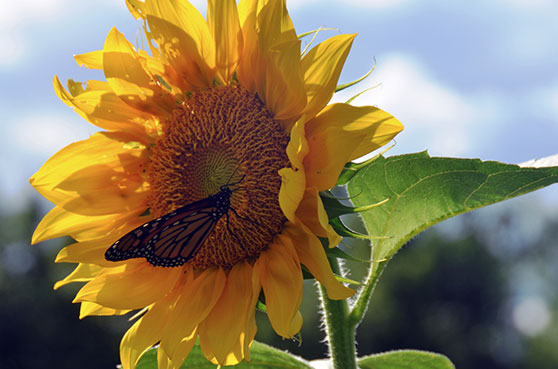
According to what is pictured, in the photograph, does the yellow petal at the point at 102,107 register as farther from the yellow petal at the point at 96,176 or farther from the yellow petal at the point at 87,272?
the yellow petal at the point at 87,272

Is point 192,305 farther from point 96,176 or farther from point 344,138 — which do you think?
point 344,138

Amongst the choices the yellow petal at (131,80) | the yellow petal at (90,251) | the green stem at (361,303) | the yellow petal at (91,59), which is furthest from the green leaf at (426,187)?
the yellow petal at (91,59)

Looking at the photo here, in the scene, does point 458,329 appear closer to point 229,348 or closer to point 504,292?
point 504,292

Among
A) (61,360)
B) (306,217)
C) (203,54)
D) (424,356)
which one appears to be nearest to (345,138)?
(306,217)

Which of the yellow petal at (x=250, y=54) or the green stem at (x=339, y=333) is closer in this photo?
the yellow petal at (x=250, y=54)

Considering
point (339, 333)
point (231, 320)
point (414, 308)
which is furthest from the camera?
point (414, 308)

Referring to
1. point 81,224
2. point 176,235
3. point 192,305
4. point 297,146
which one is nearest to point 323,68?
point 297,146
